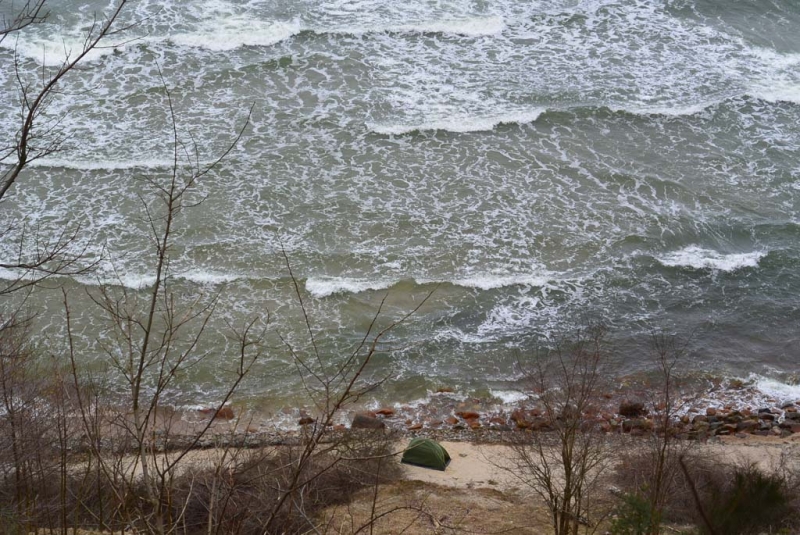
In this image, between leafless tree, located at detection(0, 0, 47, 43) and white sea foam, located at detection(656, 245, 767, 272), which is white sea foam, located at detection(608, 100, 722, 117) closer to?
white sea foam, located at detection(656, 245, 767, 272)

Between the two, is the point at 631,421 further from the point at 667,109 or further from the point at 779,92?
the point at 779,92

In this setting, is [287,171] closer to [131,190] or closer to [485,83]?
[131,190]

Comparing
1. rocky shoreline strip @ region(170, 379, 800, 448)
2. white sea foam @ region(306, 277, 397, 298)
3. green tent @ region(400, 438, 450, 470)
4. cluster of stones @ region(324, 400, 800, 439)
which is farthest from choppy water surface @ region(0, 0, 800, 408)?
green tent @ region(400, 438, 450, 470)

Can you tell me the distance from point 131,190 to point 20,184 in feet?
8.68

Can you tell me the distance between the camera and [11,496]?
8.82 metres

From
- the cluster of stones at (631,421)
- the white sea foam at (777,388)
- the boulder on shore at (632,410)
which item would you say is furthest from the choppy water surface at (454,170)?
the boulder on shore at (632,410)

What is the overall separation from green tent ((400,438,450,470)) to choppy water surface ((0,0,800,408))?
6.77 ft

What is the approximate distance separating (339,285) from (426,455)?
5.35m

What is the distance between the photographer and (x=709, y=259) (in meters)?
18.2

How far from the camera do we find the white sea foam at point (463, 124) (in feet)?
72.0

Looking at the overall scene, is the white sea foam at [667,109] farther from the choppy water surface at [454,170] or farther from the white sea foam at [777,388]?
the white sea foam at [777,388]

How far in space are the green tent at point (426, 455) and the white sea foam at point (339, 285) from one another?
492cm

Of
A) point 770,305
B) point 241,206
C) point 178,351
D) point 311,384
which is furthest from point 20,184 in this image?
point 770,305

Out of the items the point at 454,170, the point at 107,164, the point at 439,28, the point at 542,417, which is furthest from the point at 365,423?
the point at 439,28
